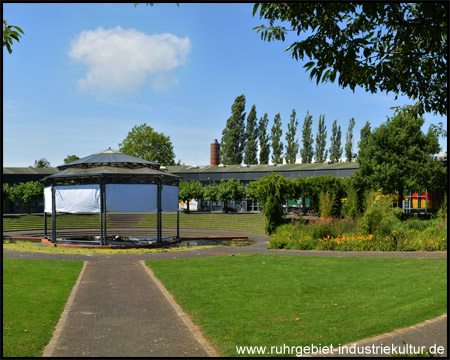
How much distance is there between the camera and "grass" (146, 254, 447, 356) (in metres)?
7.31

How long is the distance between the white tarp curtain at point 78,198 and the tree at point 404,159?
1002 inches

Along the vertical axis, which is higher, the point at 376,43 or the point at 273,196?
the point at 376,43

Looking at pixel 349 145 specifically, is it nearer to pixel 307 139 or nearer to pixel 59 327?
pixel 307 139

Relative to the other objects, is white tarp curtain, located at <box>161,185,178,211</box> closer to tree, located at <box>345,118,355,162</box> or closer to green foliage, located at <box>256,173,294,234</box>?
green foliage, located at <box>256,173,294,234</box>

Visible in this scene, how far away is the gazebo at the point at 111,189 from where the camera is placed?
25.2 meters

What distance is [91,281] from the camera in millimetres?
12992

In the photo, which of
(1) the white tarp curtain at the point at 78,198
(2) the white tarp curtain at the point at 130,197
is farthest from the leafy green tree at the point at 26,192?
(2) the white tarp curtain at the point at 130,197

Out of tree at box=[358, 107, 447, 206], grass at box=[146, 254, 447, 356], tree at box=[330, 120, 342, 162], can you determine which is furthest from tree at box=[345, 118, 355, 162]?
grass at box=[146, 254, 447, 356]

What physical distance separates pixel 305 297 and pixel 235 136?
5895 cm

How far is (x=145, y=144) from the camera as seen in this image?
2707 inches

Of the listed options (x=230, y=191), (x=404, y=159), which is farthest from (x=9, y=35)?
(x=230, y=191)

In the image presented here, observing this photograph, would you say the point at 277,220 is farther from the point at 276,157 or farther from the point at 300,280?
the point at 276,157

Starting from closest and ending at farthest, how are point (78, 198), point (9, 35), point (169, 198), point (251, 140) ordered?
1. point (9, 35)
2. point (78, 198)
3. point (169, 198)
4. point (251, 140)

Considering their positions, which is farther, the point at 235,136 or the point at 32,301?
the point at 235,136
